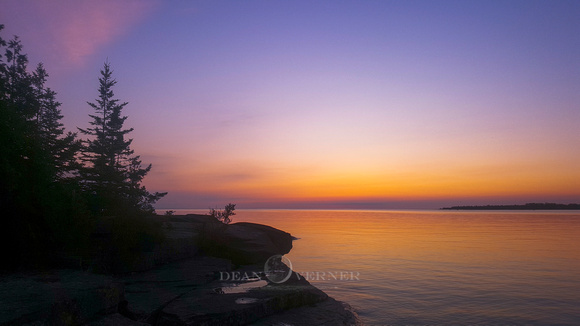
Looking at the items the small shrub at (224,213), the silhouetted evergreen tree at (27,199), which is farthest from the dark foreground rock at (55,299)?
the small shrub at (224,213)

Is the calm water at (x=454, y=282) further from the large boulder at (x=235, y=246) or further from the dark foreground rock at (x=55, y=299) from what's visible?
the dark foreground rock at (x=55, y=299)

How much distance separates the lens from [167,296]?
9.18 m

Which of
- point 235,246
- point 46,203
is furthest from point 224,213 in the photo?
point 46,203

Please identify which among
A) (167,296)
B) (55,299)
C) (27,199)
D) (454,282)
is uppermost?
(27,199)

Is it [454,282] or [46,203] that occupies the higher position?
[46,203]

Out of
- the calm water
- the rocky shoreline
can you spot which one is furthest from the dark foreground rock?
the calm water

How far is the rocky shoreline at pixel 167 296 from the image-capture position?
6.42 metres

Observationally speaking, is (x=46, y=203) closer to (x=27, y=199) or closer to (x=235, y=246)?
(x=27, y=199)

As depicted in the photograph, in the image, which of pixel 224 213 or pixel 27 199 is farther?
pixel 224 213

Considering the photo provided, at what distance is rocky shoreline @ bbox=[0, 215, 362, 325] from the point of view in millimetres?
6422

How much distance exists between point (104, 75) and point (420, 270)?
140 feet

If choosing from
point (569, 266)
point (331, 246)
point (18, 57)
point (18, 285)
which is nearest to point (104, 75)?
point (18, 57)

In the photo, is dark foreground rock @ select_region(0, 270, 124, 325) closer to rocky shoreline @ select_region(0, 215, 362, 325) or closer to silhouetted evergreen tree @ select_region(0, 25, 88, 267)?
rocky shoreline @ select_region(0, 215, 362, 325)

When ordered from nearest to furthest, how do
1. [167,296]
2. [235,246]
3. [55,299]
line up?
[55,299]
[167,296]
[235,246]
